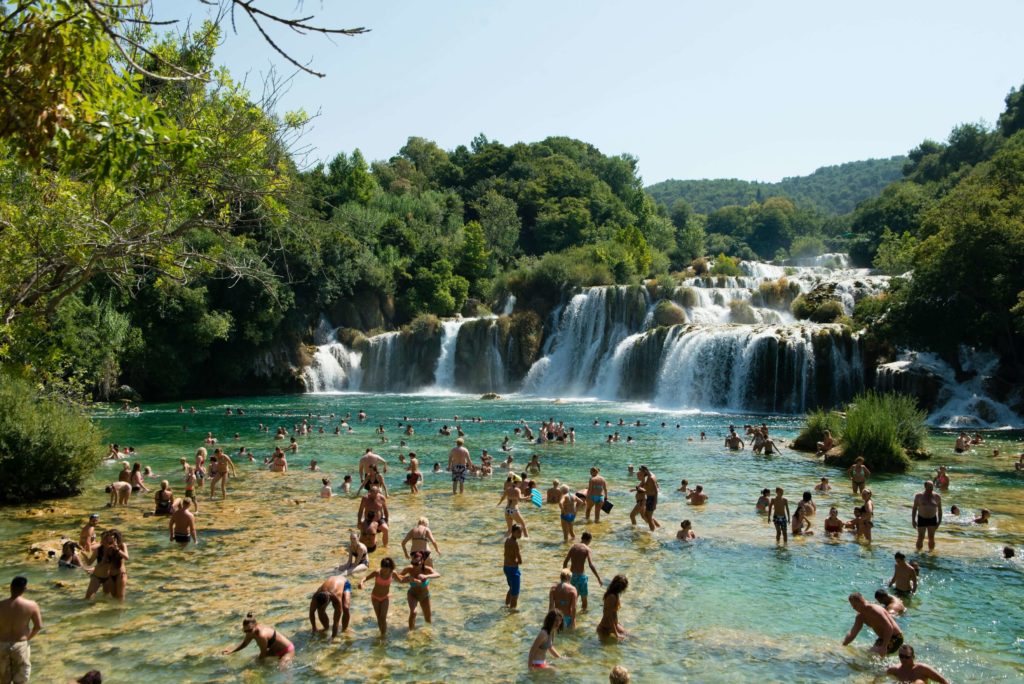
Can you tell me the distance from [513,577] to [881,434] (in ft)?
A: 56.3

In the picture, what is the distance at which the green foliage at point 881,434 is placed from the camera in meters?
24.2

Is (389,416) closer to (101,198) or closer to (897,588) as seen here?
(101,198)

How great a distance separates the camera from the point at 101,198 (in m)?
13.5

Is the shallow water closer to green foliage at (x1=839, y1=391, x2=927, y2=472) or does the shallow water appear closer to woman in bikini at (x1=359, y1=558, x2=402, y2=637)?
woman in bikini at (x1=359, y1=558, x2=402, y2=637)

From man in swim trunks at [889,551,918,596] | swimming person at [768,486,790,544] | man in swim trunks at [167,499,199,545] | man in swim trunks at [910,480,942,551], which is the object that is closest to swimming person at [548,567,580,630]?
man in swim trunks at [889,551,918,596]

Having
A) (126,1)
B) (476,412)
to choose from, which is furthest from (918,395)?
(126,1)

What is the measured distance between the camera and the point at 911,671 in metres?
8.97

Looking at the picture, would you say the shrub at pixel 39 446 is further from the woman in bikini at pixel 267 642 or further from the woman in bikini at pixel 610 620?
the woman in bikini at pixel 610 620

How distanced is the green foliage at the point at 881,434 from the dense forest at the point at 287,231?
7.96 m

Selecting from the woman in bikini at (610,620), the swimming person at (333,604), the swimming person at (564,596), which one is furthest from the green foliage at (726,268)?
the swimming person at (333,604)

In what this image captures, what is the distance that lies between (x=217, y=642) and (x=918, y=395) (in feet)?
110

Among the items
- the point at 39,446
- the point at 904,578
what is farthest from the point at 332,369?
the point at 904,578

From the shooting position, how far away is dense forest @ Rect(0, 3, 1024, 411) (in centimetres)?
632

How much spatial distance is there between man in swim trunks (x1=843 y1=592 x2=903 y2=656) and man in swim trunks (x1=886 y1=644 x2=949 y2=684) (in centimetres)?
130
